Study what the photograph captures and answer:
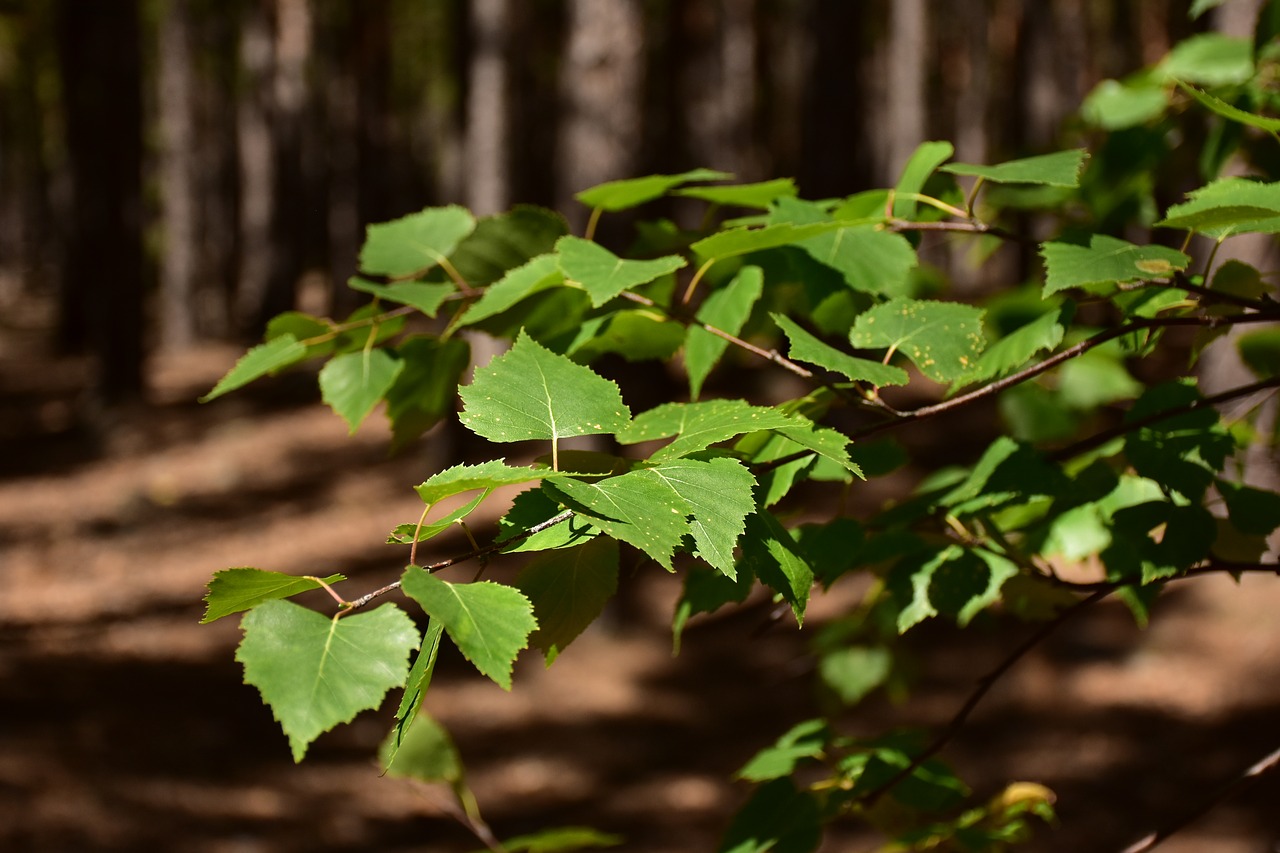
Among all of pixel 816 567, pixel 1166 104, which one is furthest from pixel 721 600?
pixel 1166 104

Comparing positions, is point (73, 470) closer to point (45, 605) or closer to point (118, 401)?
point (118, 401)

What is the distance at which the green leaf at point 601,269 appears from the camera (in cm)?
101

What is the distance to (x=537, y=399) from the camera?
869mm

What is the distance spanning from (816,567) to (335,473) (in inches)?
397

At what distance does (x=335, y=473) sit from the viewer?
34.8 feet

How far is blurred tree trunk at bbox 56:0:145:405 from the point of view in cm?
1054

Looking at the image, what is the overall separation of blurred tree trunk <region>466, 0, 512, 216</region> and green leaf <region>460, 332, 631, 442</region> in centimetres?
773

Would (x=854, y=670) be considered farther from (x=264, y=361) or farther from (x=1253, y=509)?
(x=264, y=361)

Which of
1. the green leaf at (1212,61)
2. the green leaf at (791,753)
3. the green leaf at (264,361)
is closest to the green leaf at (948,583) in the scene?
the green leaf at (791,753)

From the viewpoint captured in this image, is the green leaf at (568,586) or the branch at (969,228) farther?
the branch at (969,228)

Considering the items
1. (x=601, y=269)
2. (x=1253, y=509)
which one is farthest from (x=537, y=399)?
(x=1253, y=509)

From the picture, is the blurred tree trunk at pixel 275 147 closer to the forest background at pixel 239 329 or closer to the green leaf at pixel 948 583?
the forest background at pixel 239 329

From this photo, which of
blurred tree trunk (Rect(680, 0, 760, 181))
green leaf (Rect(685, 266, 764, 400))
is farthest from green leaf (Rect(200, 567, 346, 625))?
blurred tree trunk (Rect(680, 0, 760, 181))

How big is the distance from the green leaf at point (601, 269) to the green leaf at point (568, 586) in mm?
263
